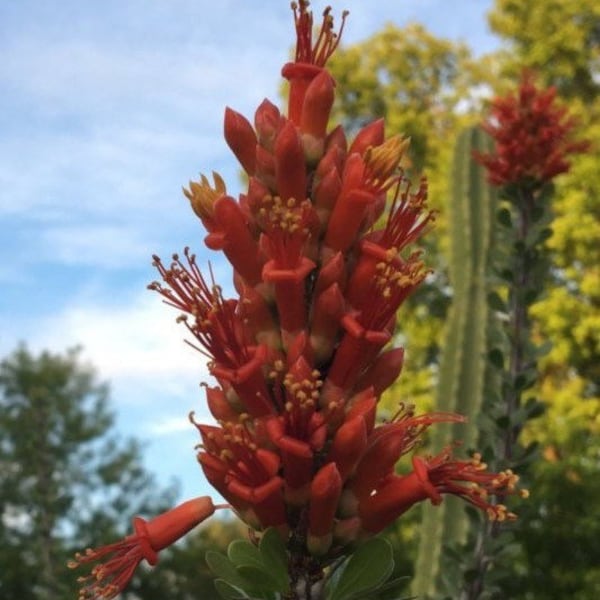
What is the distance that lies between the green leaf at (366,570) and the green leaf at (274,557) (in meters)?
0.12

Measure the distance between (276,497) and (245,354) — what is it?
0.92 feet

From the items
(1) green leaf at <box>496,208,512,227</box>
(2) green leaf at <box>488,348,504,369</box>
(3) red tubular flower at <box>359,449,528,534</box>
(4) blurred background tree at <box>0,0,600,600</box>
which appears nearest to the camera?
(3) red tubular flower at <box>359,449,528,534</box>

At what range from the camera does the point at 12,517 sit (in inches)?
1065

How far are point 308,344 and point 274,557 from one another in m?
0.41

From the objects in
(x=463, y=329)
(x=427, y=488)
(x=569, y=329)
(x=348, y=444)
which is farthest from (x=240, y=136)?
(x=569, y=329)

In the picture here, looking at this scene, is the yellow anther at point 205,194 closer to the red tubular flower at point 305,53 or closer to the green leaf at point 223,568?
the red tubular flower at point 305,53

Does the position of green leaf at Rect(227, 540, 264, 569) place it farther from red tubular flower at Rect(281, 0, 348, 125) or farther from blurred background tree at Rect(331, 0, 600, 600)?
blurred background tree at Rect(331, 0, 600, 600)

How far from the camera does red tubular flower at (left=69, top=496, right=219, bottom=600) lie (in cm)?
212

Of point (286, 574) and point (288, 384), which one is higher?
point (288, 384)

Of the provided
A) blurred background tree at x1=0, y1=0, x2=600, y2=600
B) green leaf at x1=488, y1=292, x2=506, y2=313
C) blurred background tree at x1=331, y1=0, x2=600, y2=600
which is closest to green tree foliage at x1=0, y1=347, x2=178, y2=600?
blurred background tree at x1=0, y1=0, x2=600, y2=600

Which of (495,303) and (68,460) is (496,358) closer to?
(495,303)

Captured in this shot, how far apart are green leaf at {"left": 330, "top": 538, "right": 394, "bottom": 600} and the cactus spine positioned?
12.2 feet

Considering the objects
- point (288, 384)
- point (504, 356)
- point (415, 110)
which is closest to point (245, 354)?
point (288, 384)

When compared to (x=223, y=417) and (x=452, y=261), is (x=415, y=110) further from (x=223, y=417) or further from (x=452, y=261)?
(x=223, y=417)
